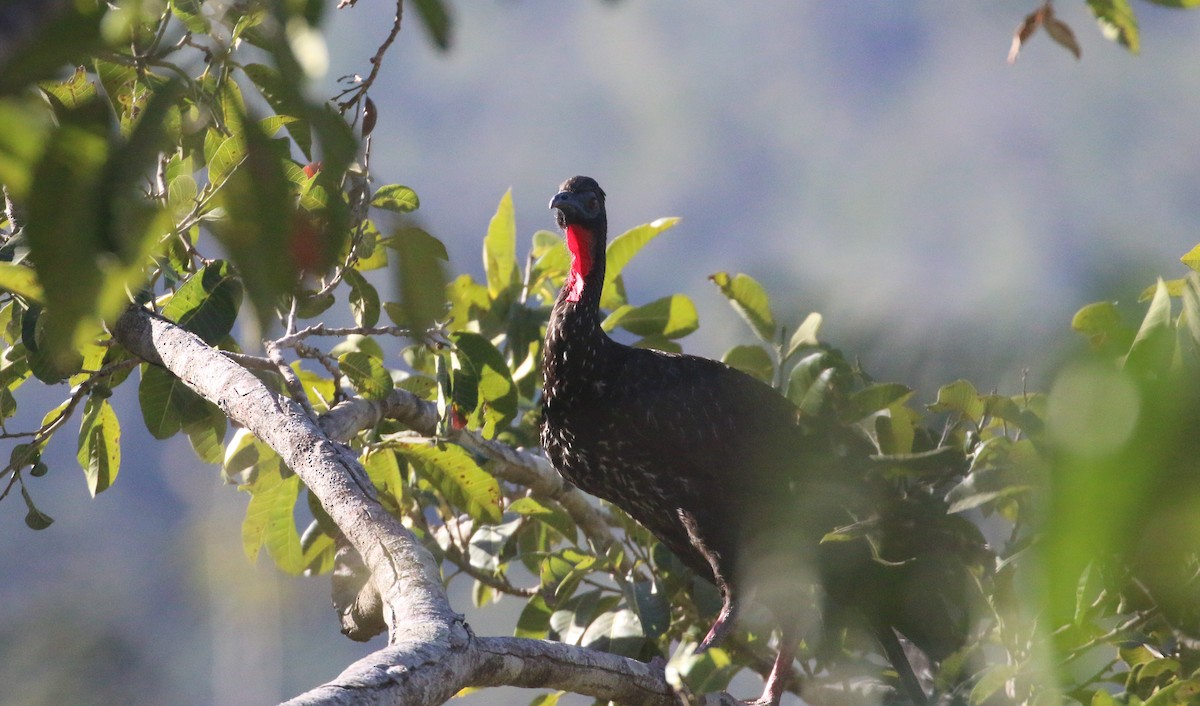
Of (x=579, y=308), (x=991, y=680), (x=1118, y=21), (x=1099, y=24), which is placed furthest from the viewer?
(x=579, y=308)

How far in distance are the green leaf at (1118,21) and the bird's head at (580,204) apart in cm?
257

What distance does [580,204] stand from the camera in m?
3.95

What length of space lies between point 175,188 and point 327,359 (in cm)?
80

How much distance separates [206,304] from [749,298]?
5.62 ft

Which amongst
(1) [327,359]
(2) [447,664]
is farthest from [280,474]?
(2) [447,664]

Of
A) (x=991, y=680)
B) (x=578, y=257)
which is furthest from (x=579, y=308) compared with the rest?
(x=991, y=680)

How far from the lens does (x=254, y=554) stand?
3232mm

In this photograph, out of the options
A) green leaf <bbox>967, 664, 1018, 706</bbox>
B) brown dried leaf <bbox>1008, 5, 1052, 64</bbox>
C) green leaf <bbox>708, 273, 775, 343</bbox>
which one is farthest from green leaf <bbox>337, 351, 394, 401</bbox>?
brown dried leaf <bbox>1008, 5, 1052, 64</bbox>

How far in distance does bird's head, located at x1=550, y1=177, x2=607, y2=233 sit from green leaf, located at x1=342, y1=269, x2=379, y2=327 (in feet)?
3.32

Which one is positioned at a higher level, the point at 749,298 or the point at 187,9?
the point at 187,9

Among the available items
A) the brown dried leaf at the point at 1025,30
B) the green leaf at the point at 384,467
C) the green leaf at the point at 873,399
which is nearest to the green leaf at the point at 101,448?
the green leaf at the point at 384,467

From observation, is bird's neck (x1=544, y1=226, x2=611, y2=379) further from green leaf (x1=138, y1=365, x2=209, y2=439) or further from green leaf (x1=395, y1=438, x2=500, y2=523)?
green leaf (x1=138, y1=365, x2=209, y2=439)

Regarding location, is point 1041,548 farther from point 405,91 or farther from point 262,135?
point 405,91

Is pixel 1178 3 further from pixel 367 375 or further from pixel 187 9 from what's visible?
pixel 367 375
